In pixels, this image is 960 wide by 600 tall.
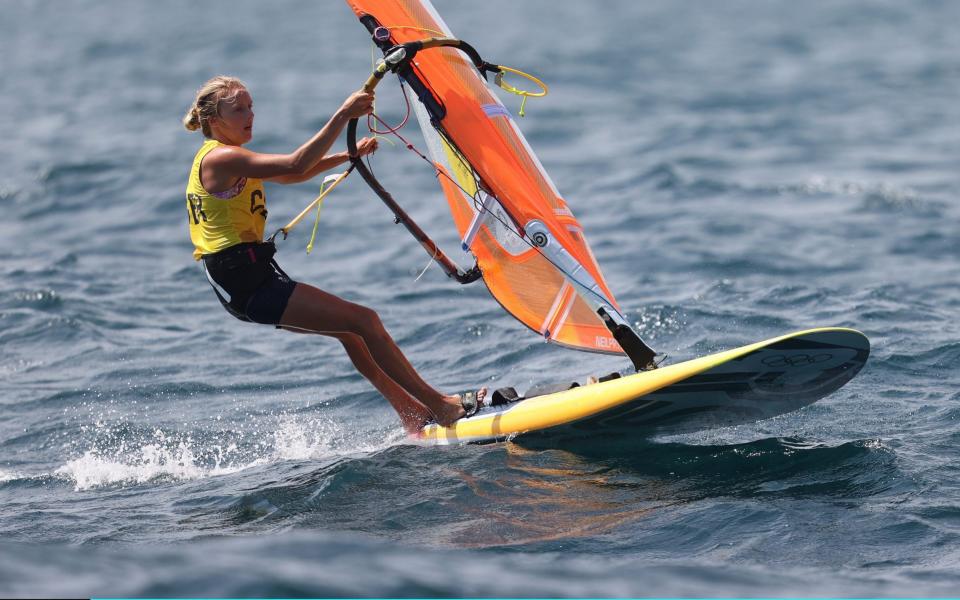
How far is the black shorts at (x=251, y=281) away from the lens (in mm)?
6133

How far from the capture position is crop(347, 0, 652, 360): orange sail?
646 centimetres

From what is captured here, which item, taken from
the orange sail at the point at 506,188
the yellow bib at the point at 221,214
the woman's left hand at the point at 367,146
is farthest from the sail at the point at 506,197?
the yellow bib at the point at 221,214

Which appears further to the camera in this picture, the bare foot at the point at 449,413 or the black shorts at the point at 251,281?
the bare foot at the point at 449,413

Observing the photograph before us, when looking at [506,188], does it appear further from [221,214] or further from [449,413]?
[221,214]

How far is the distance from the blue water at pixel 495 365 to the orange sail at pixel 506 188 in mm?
923

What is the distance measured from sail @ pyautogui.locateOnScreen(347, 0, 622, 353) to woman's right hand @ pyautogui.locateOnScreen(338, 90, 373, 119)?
1.69ft

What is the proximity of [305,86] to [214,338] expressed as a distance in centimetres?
1322

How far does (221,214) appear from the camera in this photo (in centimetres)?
606

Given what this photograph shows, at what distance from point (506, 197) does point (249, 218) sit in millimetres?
1408

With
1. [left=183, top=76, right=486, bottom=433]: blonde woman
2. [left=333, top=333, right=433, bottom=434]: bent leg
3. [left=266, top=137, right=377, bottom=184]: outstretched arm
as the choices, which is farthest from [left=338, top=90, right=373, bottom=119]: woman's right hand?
[left=333, top=333, right=433, bottom=434]: bent leg

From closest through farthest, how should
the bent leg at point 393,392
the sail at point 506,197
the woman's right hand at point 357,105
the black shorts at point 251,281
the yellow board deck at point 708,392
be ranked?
the woman's right hand at point 357,105
the yellow board deck at point 708,392
the black shorts at point 251,281
the sail at point 506,197
the bent leg at point 393,392

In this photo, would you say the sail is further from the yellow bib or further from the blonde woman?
the yellow bib

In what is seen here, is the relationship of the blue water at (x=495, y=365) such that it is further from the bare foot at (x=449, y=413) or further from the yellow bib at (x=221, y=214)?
the yellow bib at (x=221, y=214)

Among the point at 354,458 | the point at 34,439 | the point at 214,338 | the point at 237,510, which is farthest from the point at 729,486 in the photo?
the point at 214,338
